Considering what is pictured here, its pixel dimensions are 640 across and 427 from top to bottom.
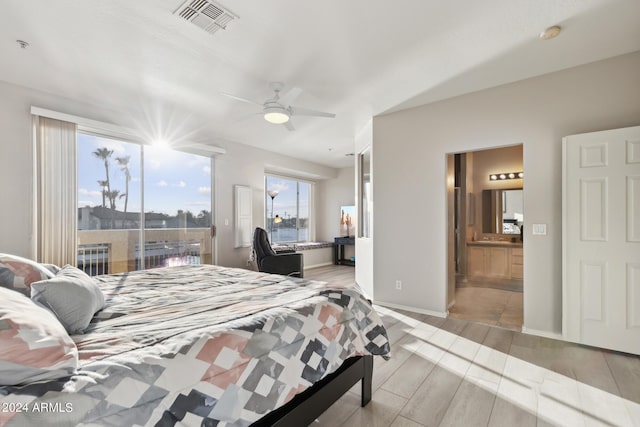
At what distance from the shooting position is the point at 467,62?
2.80m

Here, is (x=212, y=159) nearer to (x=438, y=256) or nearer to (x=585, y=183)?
(x=438, y=256)

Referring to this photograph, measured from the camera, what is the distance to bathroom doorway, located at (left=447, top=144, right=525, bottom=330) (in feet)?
17.7

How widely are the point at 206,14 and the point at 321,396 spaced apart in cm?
261

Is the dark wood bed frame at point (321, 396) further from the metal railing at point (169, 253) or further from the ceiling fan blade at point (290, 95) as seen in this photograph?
the metal railing at point (169, 253)

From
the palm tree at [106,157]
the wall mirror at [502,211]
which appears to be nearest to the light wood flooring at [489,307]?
the wall mirror at [502,211]

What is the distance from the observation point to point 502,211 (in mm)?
5773

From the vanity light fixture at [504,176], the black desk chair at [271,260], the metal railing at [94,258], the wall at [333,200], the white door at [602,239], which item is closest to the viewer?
the white door at [602,239]

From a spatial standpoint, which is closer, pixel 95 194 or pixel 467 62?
pixel 467 62

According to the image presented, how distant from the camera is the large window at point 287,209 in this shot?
7157mm

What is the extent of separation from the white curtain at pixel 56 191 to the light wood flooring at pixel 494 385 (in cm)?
353

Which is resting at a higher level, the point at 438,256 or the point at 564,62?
the point at 564,62

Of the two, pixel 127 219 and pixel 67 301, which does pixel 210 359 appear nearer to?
pixel 67 301

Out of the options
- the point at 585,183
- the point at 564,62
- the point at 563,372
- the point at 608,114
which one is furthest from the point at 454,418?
the point at 564,62

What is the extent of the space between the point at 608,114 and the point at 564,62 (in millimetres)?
631
